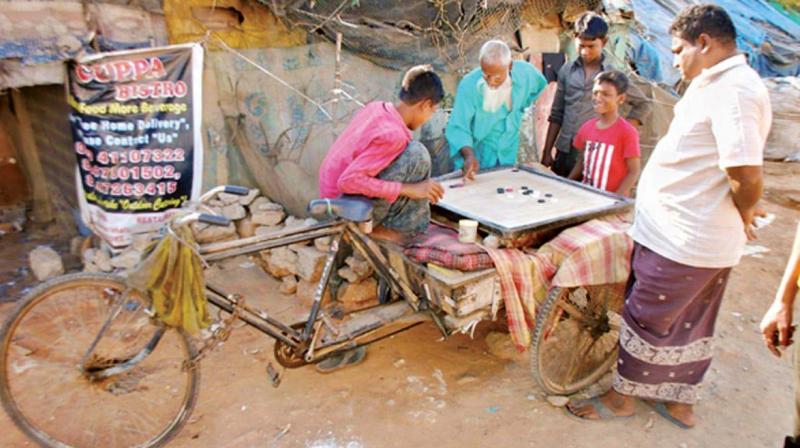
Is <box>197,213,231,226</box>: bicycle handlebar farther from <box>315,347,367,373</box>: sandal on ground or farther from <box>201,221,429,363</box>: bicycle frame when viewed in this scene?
<box>315,347,367,373</box>: sandal on ground

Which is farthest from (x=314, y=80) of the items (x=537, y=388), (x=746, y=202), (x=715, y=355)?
(x=715, y=355)

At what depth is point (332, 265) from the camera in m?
2.80

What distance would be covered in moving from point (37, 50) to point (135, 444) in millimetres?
2624

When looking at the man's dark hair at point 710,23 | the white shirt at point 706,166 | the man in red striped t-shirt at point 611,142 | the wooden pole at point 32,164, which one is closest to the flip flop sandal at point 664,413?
the white shirt at point 706,166

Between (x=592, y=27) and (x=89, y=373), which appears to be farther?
(x=592, y=27)

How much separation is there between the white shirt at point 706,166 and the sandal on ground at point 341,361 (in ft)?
5.95

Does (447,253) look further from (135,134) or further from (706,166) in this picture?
(135,134)

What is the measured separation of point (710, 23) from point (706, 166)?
621mm

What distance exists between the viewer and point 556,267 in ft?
9.41

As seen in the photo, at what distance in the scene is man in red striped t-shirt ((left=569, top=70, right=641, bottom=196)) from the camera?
11.5 ft

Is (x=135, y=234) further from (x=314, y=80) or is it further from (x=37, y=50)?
(x=314, y=80)

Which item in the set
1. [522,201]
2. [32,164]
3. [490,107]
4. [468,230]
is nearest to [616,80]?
[490,107]

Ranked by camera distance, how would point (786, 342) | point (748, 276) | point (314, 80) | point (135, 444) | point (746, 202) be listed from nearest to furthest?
point (786, 342) → point (746, 202) → point (135, 444) → point (314, 80) → point (748, 276)

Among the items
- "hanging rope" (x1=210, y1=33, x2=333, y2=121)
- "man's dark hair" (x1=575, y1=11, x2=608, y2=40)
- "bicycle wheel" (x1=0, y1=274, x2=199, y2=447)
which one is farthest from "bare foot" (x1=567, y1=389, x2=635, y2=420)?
"hanging rope" (x1=210, y1=33, x2=333, y2=121)
